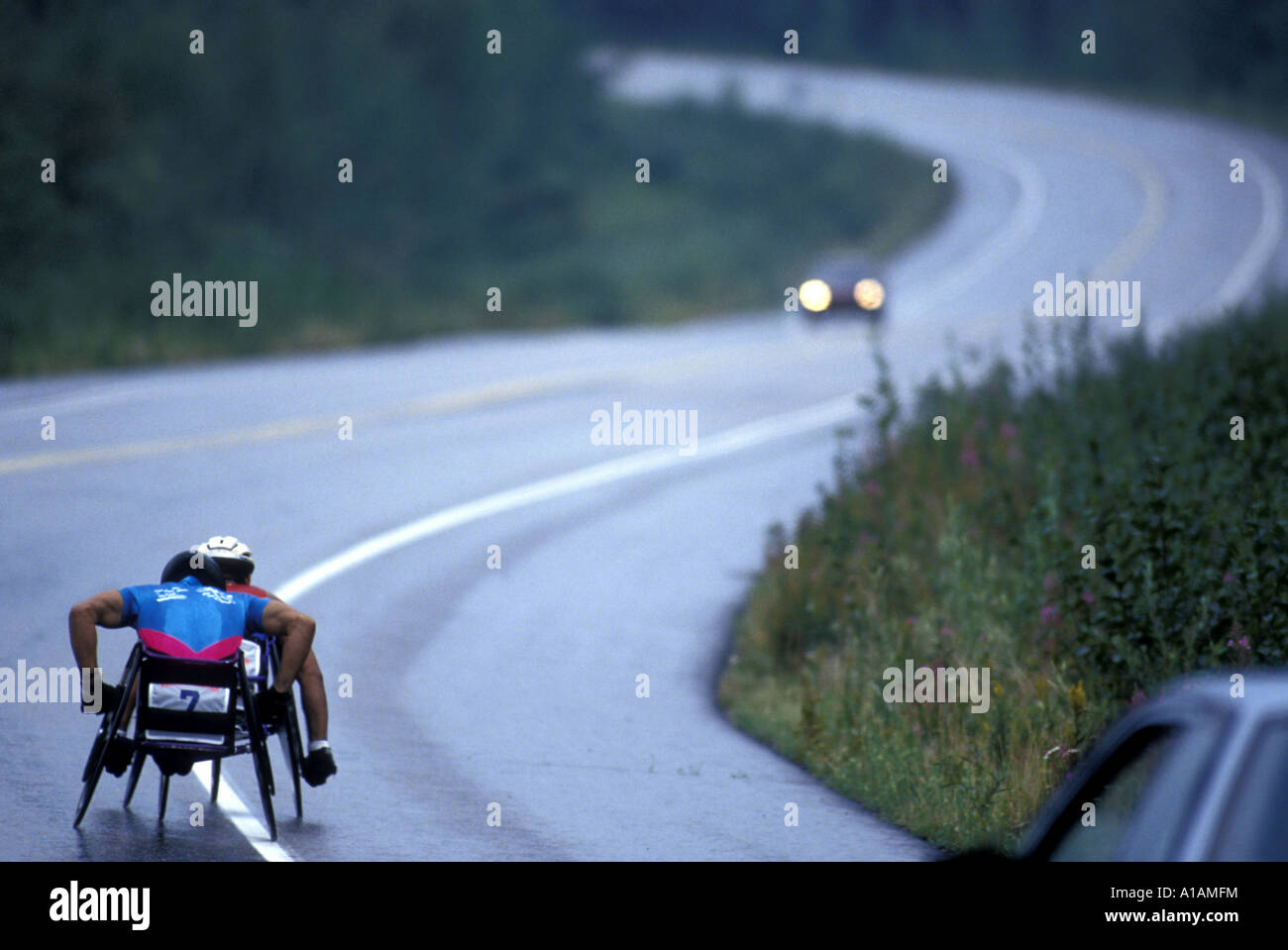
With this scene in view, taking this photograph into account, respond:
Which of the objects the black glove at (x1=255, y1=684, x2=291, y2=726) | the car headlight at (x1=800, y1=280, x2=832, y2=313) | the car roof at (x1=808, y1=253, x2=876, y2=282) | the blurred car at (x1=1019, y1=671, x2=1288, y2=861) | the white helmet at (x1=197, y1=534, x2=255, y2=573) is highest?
the car roof at (x1=808, y1=253, x2=876, y2=282)

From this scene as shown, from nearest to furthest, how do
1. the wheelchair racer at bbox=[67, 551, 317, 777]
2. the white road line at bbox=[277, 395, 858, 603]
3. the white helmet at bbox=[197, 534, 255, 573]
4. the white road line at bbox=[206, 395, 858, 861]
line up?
the wheelchair racer at bbox=[67, 551, 317, 777], the white helmet at bbox=[197, 534, 255, 573], the white road line at bbox=[206, 395, 858, 861], the white road line at bbox=[277, 395, 858, 603]

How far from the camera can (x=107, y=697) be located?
8242mm

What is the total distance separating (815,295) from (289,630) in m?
32.8

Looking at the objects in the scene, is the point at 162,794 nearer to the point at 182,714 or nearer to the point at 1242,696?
the point at 182,714

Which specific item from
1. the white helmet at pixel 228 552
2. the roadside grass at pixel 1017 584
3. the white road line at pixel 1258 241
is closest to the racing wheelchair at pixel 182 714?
the white helmet at pixel 228 552

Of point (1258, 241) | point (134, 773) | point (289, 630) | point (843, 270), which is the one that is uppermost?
point (1258, 241)

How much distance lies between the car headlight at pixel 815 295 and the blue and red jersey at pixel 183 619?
32.9 metres

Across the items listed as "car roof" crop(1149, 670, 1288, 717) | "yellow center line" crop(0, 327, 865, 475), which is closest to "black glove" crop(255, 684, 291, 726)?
"car roof" crop(1149, 670, 1288, 717)

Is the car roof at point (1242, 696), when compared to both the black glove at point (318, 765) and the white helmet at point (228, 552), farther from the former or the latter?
the white helmet at point (228, 552)

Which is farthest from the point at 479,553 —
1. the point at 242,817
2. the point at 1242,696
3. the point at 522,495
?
the point at 1242,696

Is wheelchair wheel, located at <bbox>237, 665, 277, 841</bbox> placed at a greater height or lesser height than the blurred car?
lesser

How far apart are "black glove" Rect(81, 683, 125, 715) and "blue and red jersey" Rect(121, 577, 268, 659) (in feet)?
1.01

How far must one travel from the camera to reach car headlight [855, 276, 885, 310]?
40469mm

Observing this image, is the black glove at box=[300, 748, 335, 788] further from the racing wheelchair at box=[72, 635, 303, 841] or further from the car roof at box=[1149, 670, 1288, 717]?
the car roof at box=[1149, 670, 1288, 717]
